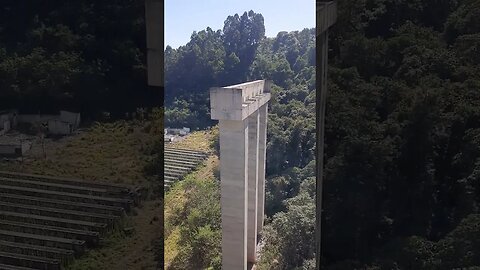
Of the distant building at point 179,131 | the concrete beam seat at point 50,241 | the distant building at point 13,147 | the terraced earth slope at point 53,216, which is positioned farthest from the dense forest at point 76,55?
the distant building at point 179,131

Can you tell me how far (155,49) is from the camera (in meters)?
4.02

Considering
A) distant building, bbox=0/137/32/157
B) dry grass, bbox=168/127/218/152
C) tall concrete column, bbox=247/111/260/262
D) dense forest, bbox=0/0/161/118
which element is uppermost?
dense forest, bbox=0/0/161/118

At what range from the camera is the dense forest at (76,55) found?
4.01 meters

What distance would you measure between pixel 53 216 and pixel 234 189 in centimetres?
276

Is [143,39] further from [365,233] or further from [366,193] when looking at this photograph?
[365,233]

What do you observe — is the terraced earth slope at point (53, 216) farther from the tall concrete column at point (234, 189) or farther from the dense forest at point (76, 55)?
the tall concrete column at point (234, 189)

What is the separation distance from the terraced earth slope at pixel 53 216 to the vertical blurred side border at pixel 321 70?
1860 mm

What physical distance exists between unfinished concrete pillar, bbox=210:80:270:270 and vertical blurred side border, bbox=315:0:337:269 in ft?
5.52

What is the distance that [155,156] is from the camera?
4.16 meters

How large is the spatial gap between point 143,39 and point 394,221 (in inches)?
119

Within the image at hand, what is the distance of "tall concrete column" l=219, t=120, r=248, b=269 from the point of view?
589cm

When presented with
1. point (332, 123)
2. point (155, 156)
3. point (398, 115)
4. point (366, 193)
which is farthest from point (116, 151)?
point (398, 115)

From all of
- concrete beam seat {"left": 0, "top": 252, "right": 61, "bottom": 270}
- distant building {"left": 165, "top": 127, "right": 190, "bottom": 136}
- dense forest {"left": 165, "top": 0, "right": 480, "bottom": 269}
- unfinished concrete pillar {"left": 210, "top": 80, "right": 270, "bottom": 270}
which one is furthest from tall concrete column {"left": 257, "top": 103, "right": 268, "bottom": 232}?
concrete beam seat {"left": 0, "top": 252, "right": 61, "bottom": 270}

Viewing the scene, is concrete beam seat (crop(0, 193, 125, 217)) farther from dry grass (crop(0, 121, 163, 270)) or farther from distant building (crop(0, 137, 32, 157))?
distant building (crop(0, 137, 32, 157))
